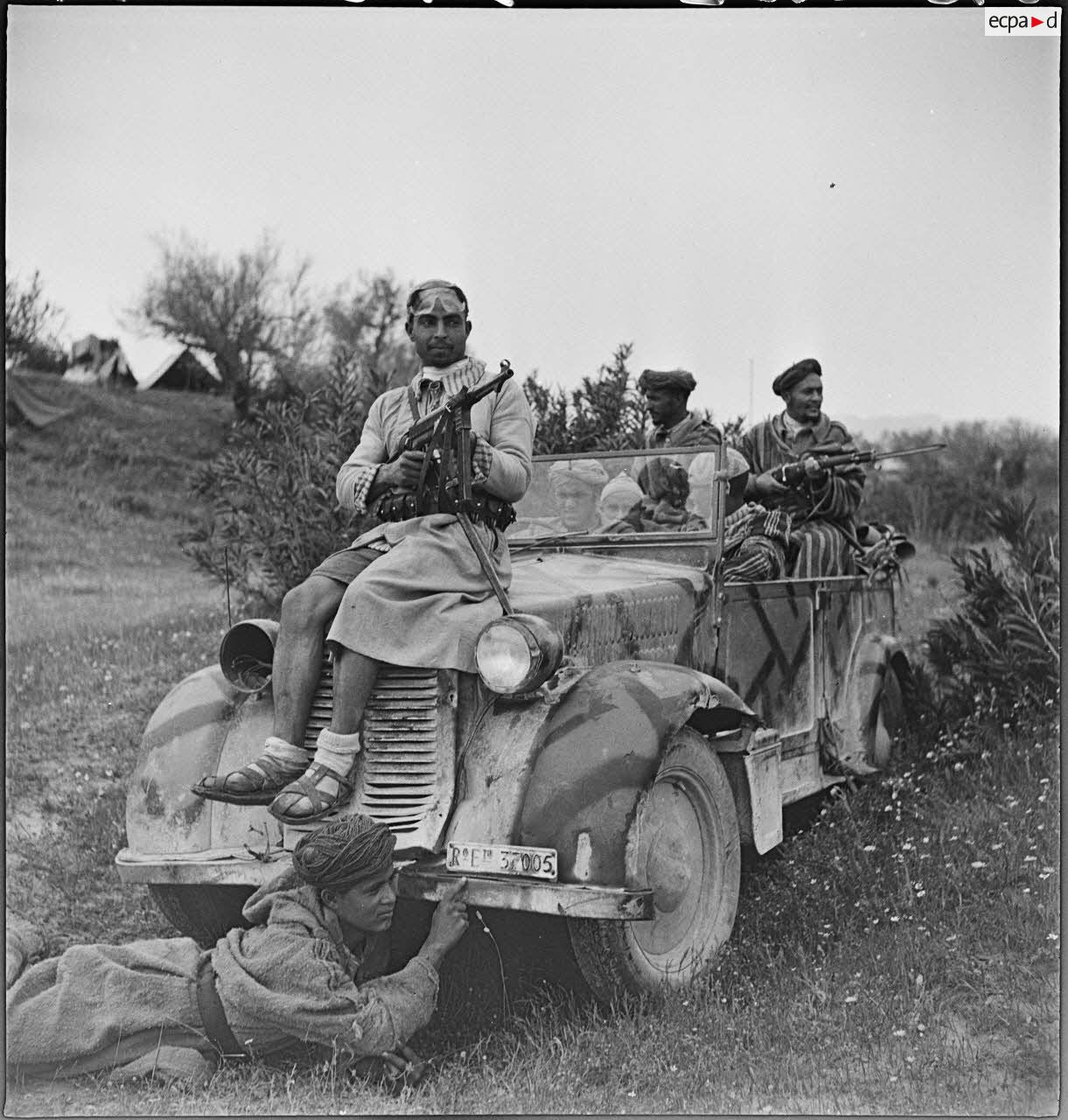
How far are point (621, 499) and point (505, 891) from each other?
2.12 m

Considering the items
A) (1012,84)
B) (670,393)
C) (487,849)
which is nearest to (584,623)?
(487,849)

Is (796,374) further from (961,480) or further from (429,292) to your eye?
(961,480)

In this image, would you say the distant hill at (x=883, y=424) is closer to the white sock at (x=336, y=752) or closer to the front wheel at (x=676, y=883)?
the front wheel at (x=676, y=883)

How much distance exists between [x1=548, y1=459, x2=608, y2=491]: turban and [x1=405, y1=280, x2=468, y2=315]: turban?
1.25 m

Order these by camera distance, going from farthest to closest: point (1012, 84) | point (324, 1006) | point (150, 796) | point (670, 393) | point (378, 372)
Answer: point (378, 372), point (670, 393), point (1012, 84), point (150, 796), point (324, 1006)

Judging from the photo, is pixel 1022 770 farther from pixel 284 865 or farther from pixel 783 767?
pixel 284 865

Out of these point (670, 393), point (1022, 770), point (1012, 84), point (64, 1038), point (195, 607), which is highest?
point (1012, 84)

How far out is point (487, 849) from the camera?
3.48 meters

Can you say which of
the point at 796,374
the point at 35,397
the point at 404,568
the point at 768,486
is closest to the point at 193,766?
the point at 404,568

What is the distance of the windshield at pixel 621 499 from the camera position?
5070 millimetres

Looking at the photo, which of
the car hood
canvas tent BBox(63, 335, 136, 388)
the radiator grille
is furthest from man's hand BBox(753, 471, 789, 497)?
canvas tent BBox(63, 335, 136, 388)

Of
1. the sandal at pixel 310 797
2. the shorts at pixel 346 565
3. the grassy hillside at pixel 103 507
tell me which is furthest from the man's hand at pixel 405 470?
the grassy hillside at pixel 103 507

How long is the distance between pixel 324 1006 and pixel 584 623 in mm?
1488

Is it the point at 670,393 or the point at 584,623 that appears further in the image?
the point at 670,393
